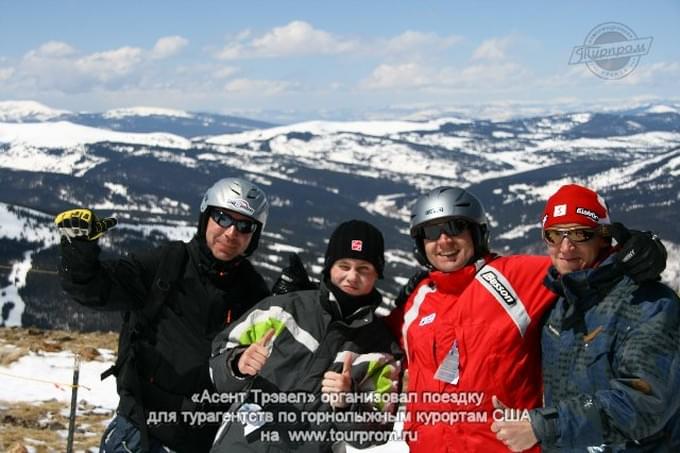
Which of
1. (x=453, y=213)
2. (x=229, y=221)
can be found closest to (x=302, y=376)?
(x=229, y=221)

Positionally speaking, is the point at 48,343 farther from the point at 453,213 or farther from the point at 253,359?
the point at 453,213

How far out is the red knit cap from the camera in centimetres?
576

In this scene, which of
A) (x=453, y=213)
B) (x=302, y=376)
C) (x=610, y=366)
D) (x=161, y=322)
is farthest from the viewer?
(x=161, y=322)

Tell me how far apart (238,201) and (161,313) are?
5.08 feet

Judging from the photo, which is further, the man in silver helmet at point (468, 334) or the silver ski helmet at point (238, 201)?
the silver ski helmet at point (238, 201)

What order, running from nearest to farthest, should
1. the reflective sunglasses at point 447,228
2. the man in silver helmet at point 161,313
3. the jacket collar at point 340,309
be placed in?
the jacket collar at point 340,309 → the man in silver helmet at point 161,313 → the reflective sunglasses at point 447,228

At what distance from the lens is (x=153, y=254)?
6871 millimetres

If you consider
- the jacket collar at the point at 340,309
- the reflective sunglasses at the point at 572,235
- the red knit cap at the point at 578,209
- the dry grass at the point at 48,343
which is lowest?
the dry grass at the point at 48,343

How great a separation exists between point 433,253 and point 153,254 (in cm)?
316

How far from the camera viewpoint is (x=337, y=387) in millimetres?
5766

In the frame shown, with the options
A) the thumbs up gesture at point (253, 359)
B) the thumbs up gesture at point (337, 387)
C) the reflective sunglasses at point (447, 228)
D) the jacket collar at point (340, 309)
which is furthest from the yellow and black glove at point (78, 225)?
the reflective sunglasses at point (447, 228)

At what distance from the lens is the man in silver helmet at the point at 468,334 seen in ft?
18.9

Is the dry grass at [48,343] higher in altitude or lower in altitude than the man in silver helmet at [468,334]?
lower

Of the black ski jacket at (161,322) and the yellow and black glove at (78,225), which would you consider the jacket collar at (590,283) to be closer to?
the black ski jacket at (161,322)
